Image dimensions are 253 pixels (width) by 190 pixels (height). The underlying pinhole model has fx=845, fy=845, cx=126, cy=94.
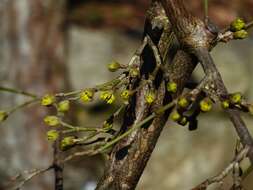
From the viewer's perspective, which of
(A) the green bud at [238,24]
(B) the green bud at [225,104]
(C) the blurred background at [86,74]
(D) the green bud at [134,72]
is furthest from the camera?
(C) the blurred background at [86,74]

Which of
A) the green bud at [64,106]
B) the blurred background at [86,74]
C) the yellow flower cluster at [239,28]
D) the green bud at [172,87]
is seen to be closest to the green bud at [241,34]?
the yellow flower cluster at [239,28]

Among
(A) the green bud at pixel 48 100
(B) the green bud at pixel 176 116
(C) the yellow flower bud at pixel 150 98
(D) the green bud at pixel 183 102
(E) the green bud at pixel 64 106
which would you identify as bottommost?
(E) the green bud at pixel 64 106

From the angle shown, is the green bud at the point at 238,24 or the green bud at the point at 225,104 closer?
the green bud at the point at 225,104

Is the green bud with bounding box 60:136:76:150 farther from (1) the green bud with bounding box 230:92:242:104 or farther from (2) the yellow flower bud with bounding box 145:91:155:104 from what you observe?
(1) the green bud with bounding box 230:92:242:104

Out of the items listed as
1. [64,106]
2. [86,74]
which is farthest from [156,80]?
[86,74]

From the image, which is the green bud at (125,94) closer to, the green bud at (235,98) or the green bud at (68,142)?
the green bud at (68,142)

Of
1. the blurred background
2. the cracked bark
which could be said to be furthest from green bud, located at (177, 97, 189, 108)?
the blurred background

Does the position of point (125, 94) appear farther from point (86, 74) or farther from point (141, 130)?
point (86, 74)
